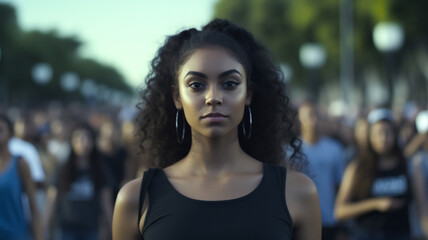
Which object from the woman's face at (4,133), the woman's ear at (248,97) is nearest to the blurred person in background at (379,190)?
the woman's face at (4,133)

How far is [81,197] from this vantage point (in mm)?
7207

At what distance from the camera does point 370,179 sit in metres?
5.95

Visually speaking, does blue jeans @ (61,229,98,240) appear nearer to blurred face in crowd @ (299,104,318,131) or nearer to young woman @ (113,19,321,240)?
blurred face in crowd @ (299,104,318,131)

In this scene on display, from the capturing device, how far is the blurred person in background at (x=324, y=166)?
745 centimetres

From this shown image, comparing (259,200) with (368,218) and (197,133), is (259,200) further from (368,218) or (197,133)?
(368,218)

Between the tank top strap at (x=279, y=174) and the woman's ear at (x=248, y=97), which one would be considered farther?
the woman's ear at (x=248, y=97)

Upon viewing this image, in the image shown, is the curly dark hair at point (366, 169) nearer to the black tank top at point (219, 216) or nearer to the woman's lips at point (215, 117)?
the black tank top at point (219, 216)

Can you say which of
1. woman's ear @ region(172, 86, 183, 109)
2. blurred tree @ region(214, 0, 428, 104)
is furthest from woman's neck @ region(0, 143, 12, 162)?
blurred tree @ region(214, 0, 428, 104)

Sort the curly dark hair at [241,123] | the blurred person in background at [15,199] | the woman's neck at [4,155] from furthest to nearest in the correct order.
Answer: the woman's neck at [4,155] → the blurred person in background at [15,199] → the curly dark hair at [241,123]

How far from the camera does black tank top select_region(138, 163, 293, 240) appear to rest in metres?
2.44

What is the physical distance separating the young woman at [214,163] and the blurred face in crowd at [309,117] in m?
4.87

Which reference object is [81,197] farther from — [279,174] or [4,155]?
[279,174]

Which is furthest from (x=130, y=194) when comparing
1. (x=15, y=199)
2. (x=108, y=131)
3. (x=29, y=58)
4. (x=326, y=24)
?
(x=29, y=58)

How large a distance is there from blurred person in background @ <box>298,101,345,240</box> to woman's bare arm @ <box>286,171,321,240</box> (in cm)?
476
